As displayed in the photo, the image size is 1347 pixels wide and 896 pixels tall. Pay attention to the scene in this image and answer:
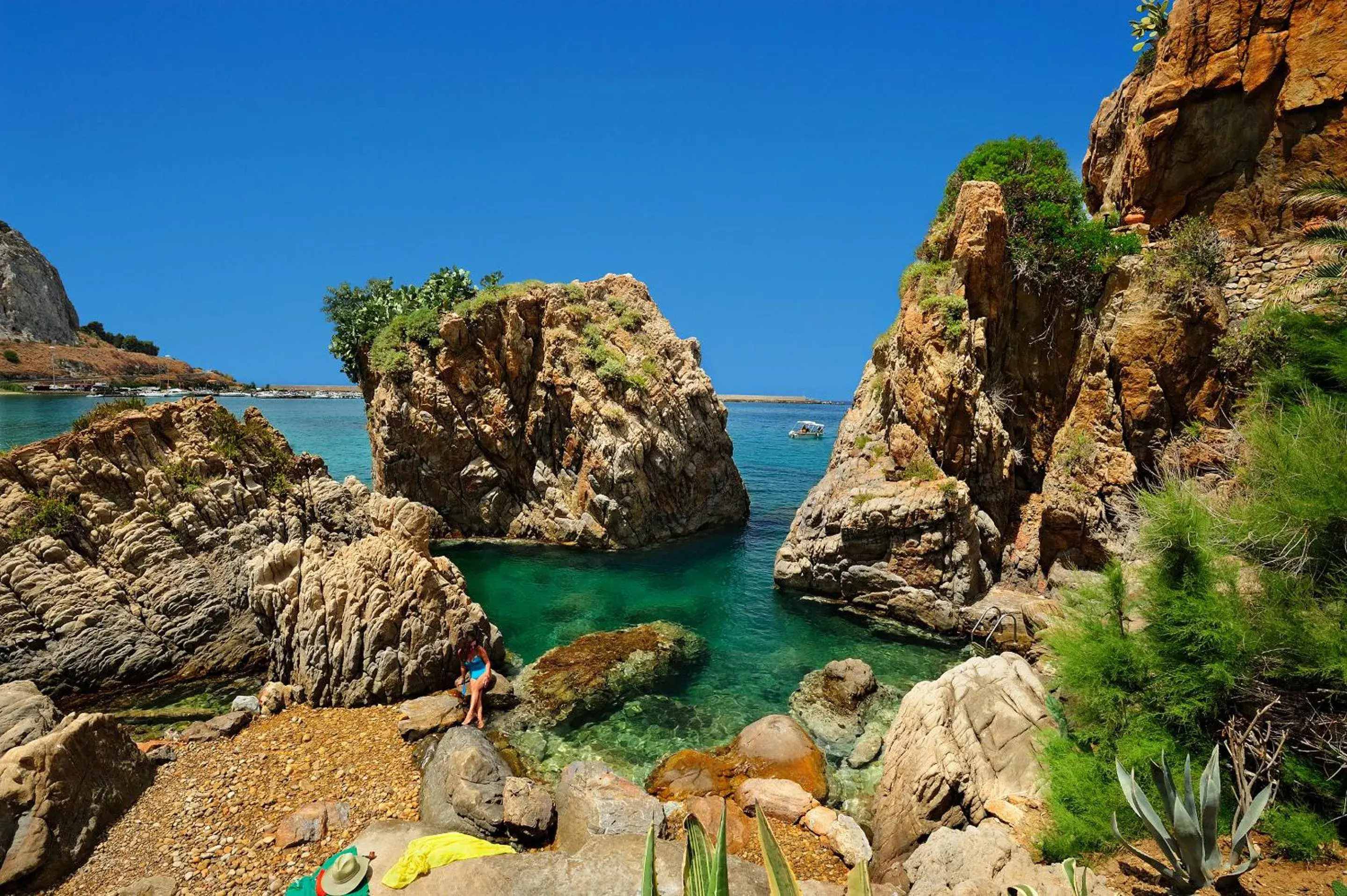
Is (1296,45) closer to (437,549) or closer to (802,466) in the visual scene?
(437,549)

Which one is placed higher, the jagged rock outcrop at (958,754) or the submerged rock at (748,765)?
the jagged rock outcrop at (958,754)

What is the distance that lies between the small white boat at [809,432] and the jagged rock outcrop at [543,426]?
51.3 m

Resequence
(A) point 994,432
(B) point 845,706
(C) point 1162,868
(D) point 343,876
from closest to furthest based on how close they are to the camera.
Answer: (C) point 1162,868 < (D) point 343,876 < (B) point 845,706 < (A) point 994,432

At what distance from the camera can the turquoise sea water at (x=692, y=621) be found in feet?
43.5

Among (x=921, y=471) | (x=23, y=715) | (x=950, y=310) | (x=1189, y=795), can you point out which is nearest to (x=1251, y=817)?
(x=1189, y=795)

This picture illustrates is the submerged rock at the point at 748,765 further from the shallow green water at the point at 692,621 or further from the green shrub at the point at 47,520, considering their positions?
the green shrub at the point at 47,520

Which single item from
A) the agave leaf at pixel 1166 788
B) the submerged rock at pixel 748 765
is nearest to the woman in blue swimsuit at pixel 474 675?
the submerged rock at pixel 748 765

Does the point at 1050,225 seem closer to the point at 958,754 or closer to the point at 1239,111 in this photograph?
the point at 1239,111

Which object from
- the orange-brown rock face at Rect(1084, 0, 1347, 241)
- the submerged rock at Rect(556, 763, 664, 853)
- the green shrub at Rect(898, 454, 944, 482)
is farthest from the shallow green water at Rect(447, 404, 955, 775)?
the orange-brown rock face at Rect(1084, 0, 1347, 241)

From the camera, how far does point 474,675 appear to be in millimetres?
13523

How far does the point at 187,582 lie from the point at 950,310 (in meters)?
24.3

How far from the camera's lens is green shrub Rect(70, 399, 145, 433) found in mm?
14695

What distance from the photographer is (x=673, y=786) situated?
1093 centimetres

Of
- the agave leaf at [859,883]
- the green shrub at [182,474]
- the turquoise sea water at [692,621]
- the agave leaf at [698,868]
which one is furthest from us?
the green shrub at [182,474]
